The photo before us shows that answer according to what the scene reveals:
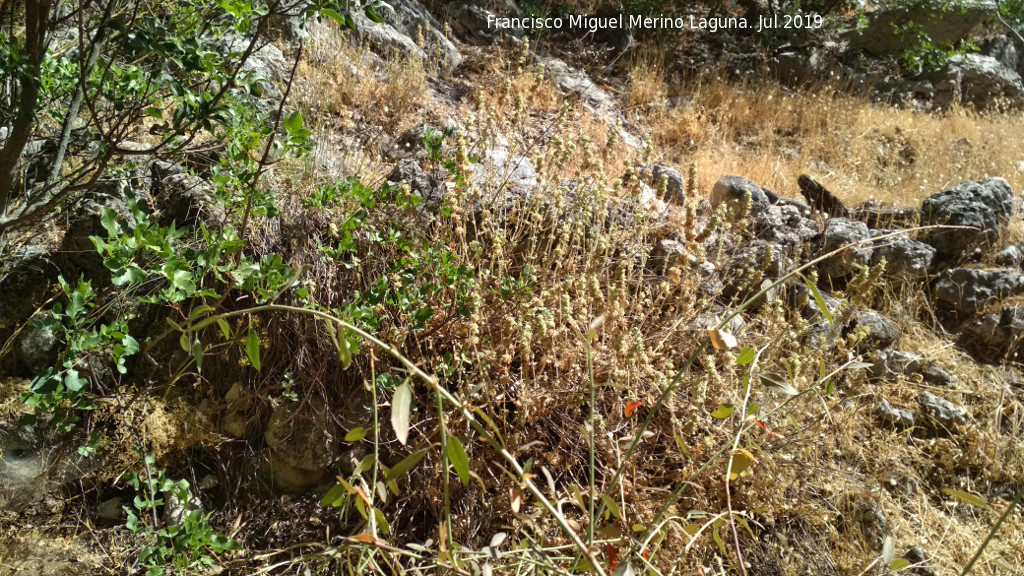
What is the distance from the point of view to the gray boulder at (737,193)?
3.85m

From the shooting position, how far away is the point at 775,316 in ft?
9.12

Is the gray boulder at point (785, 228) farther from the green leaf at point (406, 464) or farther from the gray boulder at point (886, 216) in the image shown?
the green leaf at point (406, 464)

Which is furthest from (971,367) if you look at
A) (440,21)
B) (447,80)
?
(440,21)

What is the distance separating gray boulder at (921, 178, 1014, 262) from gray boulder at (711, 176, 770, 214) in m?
1.15

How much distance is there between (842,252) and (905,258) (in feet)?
1.43

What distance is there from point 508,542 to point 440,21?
18.7ft

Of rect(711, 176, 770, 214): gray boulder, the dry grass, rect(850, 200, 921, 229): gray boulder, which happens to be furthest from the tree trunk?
rect(850, 200, 921, 229): gray boulder

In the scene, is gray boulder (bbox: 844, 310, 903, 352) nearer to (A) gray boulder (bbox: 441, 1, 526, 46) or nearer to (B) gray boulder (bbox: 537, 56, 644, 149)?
(B) gray boulder (bbox: 537, 56, 644, 149)

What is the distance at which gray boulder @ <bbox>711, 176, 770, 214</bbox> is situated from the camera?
3.85 m

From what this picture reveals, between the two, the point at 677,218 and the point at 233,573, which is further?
the point at 677,218

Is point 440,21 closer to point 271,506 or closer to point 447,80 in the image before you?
point 447,80

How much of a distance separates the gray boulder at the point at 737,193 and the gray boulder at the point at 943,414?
1302 millimetres

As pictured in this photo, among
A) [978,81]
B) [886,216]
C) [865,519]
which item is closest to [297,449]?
[865,519]

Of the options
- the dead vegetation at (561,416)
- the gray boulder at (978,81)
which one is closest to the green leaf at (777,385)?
the dead vegetation at (561,416)
